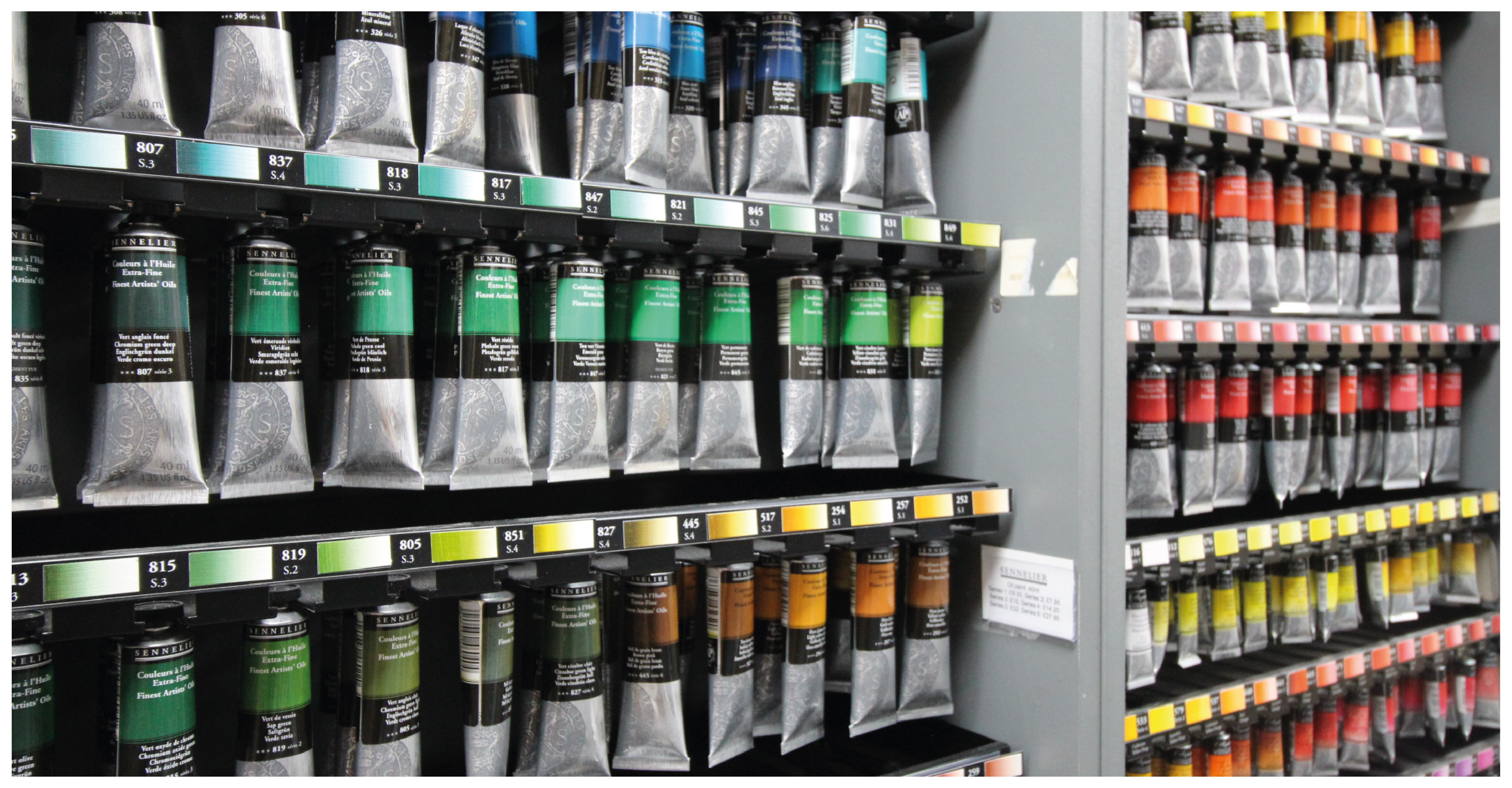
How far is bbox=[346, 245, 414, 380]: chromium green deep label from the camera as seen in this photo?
57.7 inches

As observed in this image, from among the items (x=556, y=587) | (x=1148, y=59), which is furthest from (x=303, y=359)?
(x=1148, y=59)

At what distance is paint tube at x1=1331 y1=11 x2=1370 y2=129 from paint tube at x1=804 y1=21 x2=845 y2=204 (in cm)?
166

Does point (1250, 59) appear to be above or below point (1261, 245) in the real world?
above

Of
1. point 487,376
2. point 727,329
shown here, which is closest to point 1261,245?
point 727,329

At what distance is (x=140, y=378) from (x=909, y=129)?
4.65 feet

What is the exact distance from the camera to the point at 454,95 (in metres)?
1.51

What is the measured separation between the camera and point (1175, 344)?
7.26 ft

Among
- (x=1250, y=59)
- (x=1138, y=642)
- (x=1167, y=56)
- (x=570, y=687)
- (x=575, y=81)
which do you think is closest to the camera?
(x=570, y=687)

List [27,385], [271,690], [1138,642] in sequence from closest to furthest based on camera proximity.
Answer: [27,385] < [271,690] < [1138,642]

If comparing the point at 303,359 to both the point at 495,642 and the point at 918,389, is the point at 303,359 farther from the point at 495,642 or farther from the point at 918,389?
the point at 918,389

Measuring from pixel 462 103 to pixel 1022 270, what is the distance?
1.12 meters

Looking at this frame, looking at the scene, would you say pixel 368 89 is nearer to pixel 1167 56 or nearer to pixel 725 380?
pixel 725 380

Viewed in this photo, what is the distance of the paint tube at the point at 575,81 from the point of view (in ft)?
5.60
